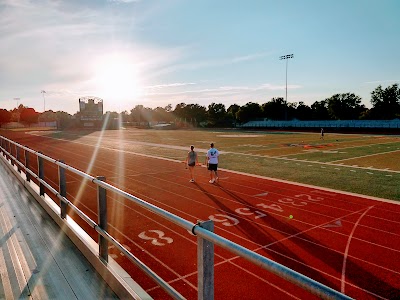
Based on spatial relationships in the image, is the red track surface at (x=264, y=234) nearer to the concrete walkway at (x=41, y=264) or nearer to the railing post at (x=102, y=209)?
the concrete walkway at (x=41, y=264)

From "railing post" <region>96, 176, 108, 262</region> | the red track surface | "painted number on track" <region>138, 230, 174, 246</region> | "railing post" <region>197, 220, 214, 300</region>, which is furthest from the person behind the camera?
"painted number on track" <region>138, 230, 174, 246</region>

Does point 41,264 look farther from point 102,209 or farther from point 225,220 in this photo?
point 225,220

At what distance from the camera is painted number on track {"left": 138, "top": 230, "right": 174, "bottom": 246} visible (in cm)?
790

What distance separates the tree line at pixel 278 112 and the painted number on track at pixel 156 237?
281 feet

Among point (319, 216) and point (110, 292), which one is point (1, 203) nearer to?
point (110, 292)

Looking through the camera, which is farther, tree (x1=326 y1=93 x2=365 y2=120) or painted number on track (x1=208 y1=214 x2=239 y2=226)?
tree (x1=326 y1=93 x2=365 y2=120)

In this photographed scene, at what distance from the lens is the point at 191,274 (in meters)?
6.34

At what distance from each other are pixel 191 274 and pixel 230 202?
5.53m

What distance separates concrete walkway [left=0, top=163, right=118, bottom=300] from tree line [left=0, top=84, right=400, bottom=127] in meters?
88.1

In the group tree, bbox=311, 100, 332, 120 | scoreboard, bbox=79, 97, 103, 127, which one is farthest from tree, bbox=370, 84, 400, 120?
scoreboard, bbox=79, 97, 103, 127

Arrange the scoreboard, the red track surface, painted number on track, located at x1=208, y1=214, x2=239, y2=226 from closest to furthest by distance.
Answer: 1. the red track surface
2. painted number on track, located at x1=208, y1=214, x2=239, y2=226
3. the scoreboard

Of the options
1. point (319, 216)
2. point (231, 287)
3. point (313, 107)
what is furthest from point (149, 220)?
point (313, 107)

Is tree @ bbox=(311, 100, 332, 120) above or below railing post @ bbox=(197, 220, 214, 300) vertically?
above

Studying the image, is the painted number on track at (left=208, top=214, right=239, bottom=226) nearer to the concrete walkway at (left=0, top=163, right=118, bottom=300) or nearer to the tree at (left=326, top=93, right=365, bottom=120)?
the concrete walkway at (left=0, top=163, right=118, bottom=300)
